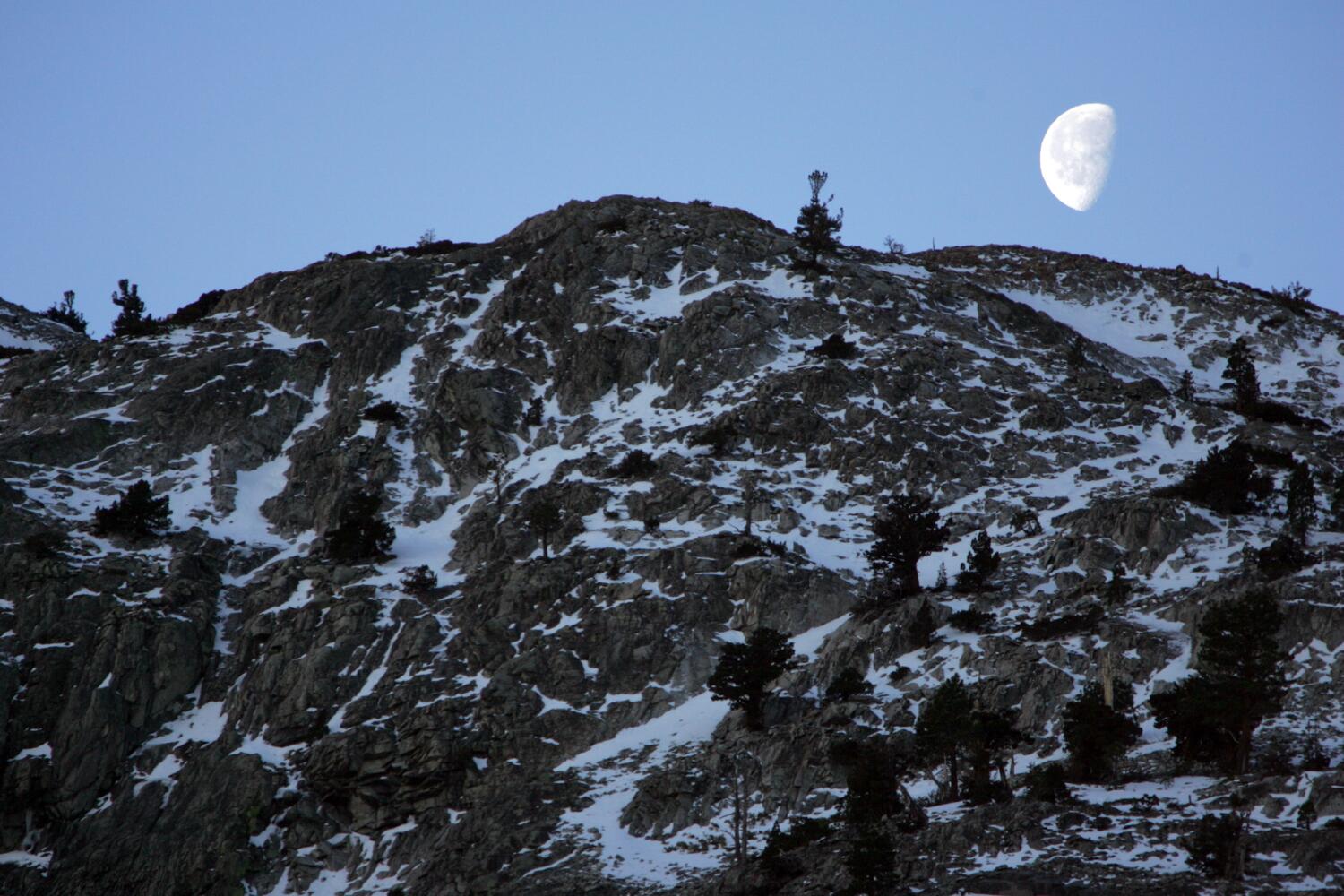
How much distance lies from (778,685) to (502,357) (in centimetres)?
3846

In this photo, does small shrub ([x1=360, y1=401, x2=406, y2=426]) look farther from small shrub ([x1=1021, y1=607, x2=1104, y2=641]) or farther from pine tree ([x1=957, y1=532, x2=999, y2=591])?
small shrub ([x1=1021, y1=607, x2=1104, y2=641])

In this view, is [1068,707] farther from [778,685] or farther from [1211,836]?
[778,685]

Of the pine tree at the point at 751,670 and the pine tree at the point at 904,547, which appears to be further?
the pine tree at the point at 904,547

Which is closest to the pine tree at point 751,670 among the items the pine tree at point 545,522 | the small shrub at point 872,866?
the small shrub at point 872,866

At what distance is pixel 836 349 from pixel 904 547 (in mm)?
26172

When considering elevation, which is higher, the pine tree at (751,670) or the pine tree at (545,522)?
the pine tree at (545,522)

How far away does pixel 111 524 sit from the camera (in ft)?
215

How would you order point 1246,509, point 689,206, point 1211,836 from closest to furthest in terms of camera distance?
point 1211,836
point 1246,509
point 689,206

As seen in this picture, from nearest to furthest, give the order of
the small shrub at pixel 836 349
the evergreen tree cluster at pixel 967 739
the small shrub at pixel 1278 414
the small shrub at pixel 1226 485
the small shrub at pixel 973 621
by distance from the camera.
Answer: the evergreen tree cluster at pixel 967 739
the small shrub at pixel 973 621
the small shrub at pixel 1226 485
the small shrub at pixel 1278 414
the small shrub at pixel 836 349

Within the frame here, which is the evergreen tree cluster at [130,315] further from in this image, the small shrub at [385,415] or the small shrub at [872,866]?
the small shrub at [872,866]

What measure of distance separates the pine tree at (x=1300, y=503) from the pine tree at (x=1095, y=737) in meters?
17.0

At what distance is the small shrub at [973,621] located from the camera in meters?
50.6

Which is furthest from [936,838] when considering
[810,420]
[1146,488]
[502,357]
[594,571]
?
[502,357]

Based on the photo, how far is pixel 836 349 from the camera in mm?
79062
